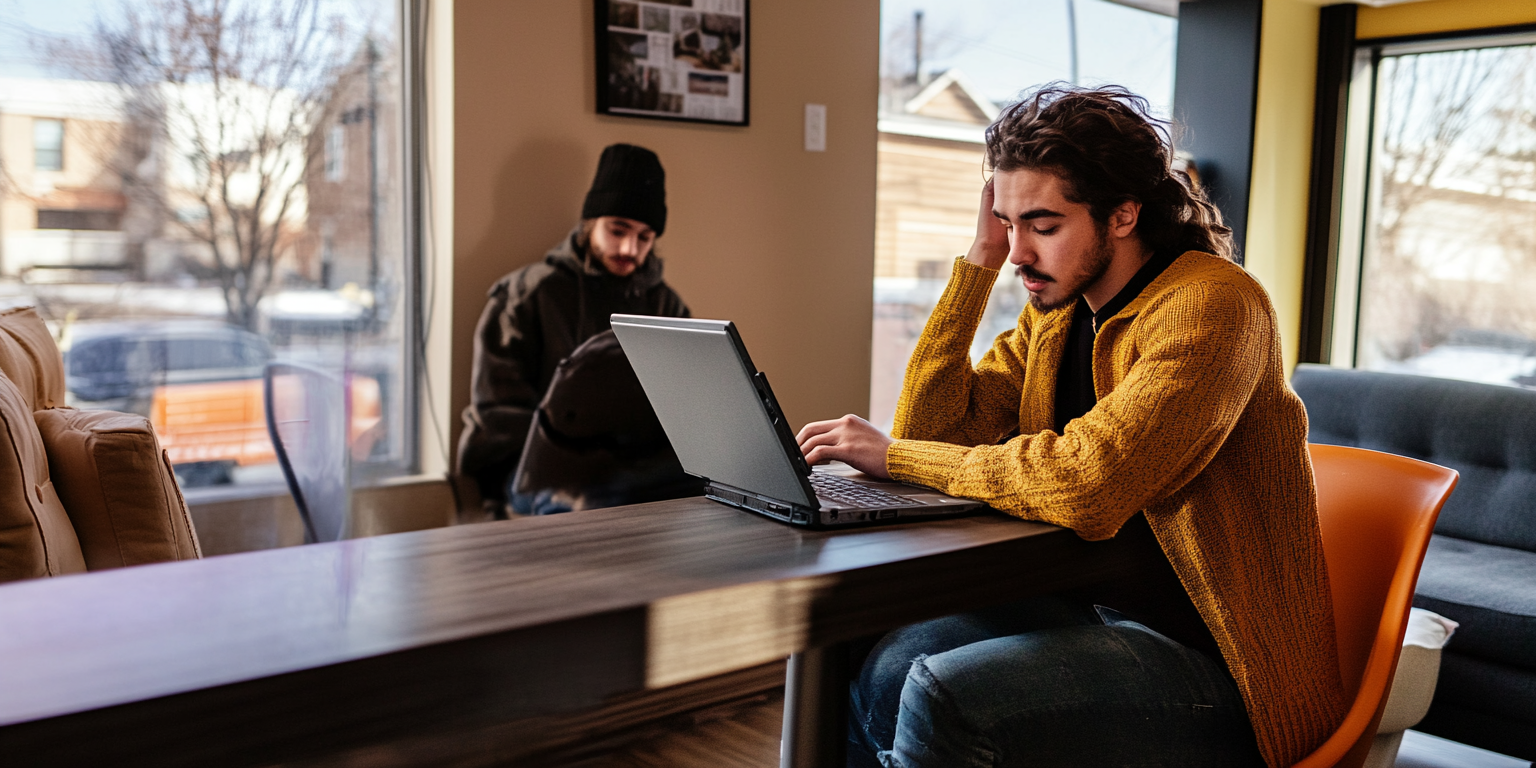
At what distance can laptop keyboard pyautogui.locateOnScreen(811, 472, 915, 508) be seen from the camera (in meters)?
1.12

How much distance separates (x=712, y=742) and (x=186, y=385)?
1.37m

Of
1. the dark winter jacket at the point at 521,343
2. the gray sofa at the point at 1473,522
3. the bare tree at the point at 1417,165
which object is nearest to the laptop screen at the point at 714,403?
the dark winter jacket at the point at 521,343

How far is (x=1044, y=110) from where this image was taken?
1361mm

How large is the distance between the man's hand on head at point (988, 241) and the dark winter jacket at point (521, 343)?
1183mm

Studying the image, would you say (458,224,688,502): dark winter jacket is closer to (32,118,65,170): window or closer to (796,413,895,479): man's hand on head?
(32,118,65,170): window

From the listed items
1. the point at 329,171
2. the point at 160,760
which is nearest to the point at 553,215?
the point at 329,171

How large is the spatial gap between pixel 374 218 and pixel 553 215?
0.40m

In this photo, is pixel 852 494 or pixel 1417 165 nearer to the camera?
pixel 852 494

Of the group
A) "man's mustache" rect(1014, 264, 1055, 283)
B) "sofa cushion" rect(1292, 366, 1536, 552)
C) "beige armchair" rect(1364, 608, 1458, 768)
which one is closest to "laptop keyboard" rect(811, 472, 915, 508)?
"man's mustache" rect(1014, 264, 1055, 283)

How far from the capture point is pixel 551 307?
8.09 ft

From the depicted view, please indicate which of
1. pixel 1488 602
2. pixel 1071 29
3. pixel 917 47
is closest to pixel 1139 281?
pixel 1488 602

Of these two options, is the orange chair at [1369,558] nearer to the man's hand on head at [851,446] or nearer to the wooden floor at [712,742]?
the man's hand on head at [851,446]

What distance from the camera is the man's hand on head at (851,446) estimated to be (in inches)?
51.3

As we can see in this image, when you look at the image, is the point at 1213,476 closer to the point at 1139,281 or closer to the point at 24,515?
the point at 1139,281
